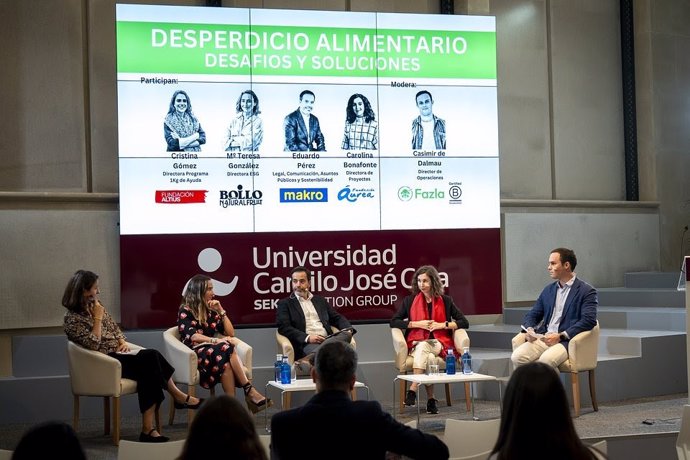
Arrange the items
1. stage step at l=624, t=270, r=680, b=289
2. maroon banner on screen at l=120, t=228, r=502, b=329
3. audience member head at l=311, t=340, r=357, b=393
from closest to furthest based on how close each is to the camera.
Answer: audience member head at l=311, t=340, r=357, b=393
maroon banner on screen at l=120, t=228, r=502, b=329
stage step at l=624, t=270, r=680, b=289

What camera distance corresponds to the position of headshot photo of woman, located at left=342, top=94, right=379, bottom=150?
8.05 meters

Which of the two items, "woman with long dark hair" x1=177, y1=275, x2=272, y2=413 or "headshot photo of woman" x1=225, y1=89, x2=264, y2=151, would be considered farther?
"headshot photo of woman" x1=225, y1=89, x2=264, y2=151

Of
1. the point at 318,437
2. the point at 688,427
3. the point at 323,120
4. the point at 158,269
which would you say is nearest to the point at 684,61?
the point at 323,120

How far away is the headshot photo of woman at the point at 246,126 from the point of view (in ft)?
25.5

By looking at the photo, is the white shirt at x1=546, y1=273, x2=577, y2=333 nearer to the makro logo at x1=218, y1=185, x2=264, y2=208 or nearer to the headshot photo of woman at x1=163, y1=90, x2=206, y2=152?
the makro logo at x1=218, y1=185, x2=264, y2=208

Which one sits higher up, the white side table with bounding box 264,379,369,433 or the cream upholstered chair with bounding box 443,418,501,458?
the cream upholstered chair with bounding box 443,418,501,458

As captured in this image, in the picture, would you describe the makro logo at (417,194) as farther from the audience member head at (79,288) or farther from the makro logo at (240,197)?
the audience member head at (79,288)

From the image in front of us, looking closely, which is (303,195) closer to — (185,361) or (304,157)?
(304,157)

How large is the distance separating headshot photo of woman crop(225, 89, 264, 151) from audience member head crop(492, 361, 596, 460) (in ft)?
18.5

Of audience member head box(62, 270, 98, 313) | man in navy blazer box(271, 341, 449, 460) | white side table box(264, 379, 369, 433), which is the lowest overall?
white side table box(264, 379, 369, 433)

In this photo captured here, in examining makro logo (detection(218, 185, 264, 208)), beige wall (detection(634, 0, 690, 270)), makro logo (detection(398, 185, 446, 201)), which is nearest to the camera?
makro logo (detection(218, 185, 264, 208))

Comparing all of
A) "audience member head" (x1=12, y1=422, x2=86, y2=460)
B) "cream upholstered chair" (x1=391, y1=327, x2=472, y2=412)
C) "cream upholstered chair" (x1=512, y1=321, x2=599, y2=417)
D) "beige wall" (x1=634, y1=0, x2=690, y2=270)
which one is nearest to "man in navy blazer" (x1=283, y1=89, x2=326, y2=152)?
"cream upholstered chair" (x1=391, y1=327, x2=472, y2=412)

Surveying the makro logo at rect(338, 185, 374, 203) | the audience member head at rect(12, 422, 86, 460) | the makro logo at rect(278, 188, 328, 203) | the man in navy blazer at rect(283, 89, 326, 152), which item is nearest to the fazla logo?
the makro logo at rect(338, 185, 374, 203)

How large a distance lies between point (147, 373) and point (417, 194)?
10.0 ft
